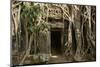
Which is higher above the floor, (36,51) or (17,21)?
(17,21)

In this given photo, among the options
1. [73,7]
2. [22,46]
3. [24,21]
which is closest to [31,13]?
[24,21]

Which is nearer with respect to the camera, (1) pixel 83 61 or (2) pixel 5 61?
(2) pixel 5 61

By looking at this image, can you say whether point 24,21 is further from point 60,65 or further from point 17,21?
point 60,65

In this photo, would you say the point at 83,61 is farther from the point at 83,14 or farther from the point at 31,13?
the point at 31,13

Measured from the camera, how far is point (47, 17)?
2486mm

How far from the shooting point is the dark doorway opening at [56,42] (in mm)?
2508

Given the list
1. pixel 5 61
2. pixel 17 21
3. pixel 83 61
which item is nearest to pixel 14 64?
pixel 5 61

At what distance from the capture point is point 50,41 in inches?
98.2

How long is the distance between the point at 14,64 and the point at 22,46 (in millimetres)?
249

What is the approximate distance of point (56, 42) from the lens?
2.53 m

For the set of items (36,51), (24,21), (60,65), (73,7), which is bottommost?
(60,65)

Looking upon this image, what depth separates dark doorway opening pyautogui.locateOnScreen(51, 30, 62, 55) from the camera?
98.7 inches

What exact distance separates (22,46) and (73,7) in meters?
0.89

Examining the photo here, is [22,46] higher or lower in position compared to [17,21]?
lower
